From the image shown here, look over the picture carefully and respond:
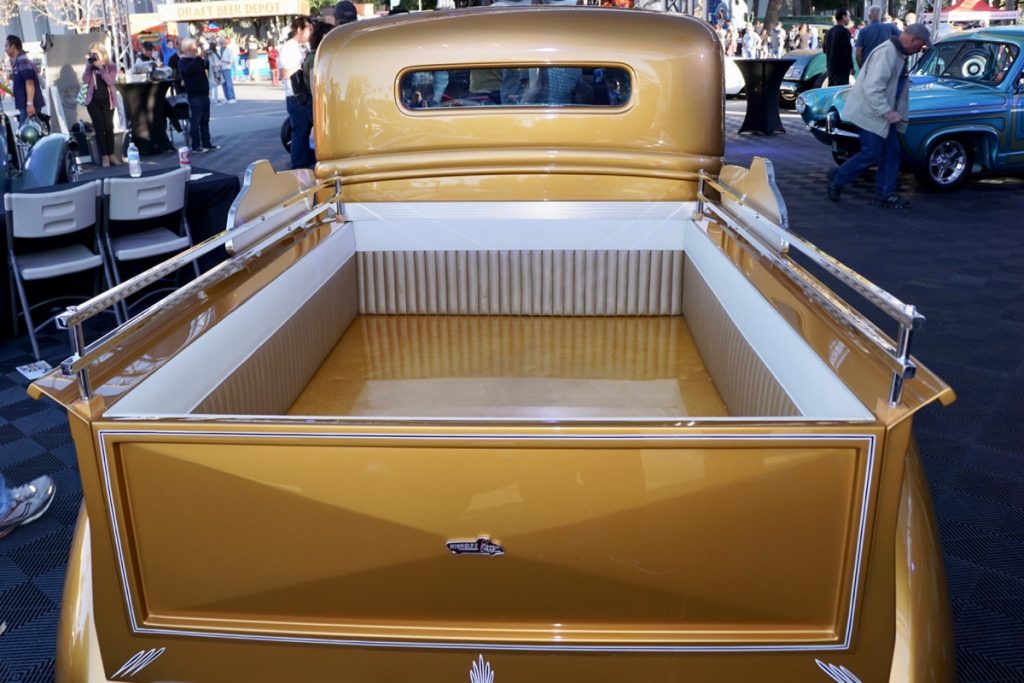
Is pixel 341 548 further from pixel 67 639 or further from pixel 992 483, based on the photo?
pixel 992 483

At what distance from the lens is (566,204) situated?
3.04 meters

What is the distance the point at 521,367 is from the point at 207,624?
1629 mm

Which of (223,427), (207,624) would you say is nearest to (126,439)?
(223,427)

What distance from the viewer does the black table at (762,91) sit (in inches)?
430

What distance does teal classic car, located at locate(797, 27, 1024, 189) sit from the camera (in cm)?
758

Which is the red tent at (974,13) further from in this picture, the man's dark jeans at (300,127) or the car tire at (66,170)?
the car tire at (66,170)

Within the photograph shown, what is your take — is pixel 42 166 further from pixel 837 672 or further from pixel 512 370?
pixel 837 672

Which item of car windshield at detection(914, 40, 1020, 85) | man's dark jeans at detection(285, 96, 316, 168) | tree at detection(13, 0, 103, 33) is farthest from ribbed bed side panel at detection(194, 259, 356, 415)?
tree at detection(13, 0, 103, 33)

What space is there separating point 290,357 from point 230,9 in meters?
37.4

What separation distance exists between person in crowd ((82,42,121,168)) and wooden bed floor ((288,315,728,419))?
28.7 feet

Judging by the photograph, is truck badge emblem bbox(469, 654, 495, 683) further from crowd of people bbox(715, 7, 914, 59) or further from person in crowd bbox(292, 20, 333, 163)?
crowd of people bbox(715, 7, 914, 59)

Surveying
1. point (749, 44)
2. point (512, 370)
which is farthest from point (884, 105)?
point (749, 44)

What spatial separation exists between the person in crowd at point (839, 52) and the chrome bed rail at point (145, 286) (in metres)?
9.79

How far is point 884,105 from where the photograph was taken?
22.5ft
